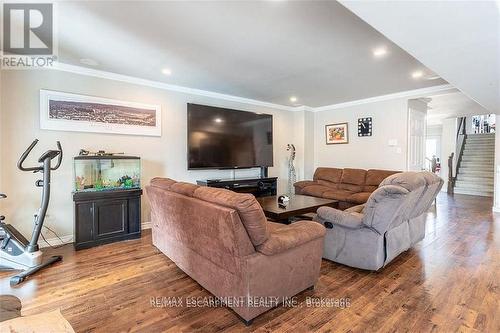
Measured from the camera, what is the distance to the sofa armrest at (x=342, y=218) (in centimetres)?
251

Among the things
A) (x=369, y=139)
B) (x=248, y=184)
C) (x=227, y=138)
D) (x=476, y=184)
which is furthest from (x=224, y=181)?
(x=476, y=184)

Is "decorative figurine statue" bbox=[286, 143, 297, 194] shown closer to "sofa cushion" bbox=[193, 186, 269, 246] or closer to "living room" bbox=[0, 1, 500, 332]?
"living room" bbox=[0, 1, 500, 332]

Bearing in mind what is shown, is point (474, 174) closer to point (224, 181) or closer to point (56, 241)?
point (224, 181)

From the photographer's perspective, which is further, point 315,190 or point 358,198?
point 315,190

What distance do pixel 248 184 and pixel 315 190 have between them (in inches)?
55.3

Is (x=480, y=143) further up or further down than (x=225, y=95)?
further down

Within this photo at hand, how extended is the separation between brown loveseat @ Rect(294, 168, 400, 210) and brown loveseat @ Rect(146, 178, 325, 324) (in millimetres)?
2647

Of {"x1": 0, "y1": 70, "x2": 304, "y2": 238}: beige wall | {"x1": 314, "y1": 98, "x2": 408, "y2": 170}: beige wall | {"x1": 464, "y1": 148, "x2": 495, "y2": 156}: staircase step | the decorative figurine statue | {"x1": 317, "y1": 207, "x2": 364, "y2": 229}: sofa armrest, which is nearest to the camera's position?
{"x1": 317, "y1": 207, "x2": 364, "y2": 229}: sofa armrest

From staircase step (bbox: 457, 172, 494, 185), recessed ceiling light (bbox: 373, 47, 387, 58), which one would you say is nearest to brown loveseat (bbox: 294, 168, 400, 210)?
recessed ceiling light (bbox: 373, 47, 387, 58)

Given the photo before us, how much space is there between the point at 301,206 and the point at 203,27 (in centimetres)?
233

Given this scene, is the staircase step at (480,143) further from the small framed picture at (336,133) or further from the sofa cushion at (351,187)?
the sofa cushion at (351,187)

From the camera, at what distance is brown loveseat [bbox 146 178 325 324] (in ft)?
5.58

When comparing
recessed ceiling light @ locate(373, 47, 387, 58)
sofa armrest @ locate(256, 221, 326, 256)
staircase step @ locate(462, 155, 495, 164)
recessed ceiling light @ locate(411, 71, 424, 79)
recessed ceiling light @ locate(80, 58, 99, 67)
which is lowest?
sofa armrest @ locate(256, 221, 326, 256)

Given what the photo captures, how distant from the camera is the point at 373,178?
16.1ft
